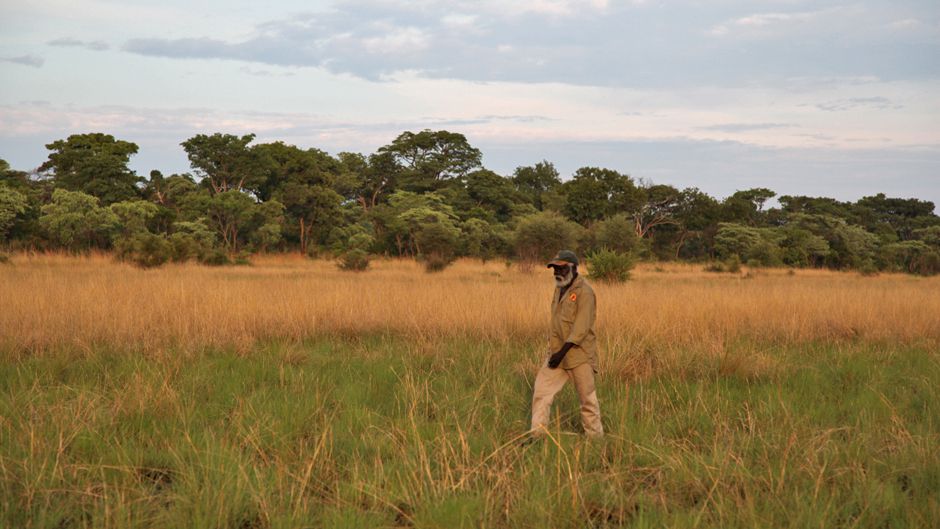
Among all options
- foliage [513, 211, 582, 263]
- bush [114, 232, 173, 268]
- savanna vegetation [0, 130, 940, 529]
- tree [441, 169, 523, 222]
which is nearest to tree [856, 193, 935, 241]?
tree [441, 169, 523, 222]

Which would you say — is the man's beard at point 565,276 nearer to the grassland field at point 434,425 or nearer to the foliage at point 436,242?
the grassland field at point 434,425

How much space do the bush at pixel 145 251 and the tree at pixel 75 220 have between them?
785 centimetres

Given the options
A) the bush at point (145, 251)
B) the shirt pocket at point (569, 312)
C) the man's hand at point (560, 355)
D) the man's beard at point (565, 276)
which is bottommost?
the bush at point (145, 251)

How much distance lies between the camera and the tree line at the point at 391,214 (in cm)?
3253

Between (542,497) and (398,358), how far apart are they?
428cm

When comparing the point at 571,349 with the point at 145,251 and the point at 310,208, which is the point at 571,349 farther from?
the point at 310,208

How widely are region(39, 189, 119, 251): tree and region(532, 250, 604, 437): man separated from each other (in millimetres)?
32710

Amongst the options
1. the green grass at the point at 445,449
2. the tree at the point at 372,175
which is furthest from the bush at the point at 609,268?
the tree at the point at 372,175

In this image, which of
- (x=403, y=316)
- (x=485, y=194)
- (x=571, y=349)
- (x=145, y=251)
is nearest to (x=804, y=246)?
(x=485, y=194)

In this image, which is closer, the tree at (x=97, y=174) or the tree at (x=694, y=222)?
the tree at (x=97, y=174)

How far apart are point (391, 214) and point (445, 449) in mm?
42988

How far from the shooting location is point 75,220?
32.3 metres

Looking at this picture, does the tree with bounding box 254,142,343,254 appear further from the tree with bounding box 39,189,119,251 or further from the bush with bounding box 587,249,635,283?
the bush with bounding box 587,249,635,283

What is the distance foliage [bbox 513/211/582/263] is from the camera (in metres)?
30.6
